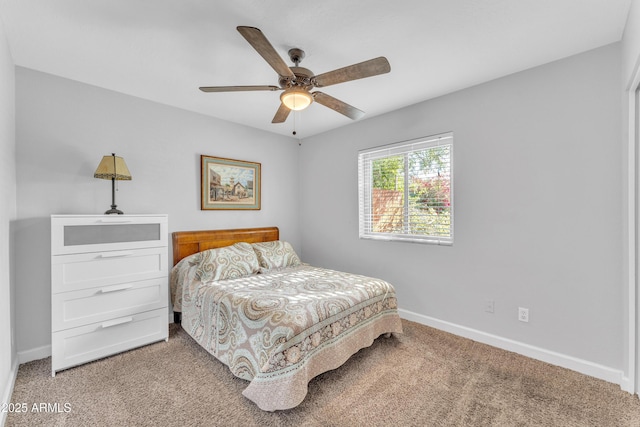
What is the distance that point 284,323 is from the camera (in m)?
1.85

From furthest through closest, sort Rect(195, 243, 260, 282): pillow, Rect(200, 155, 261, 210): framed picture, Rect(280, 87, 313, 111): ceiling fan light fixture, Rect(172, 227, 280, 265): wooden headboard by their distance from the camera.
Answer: Rect(200, 155, 261, 210): framed picture, Rect(172, 227, 280, 265): wooden headboard, Rect(195, 243, 260, 282): pillow, Rect(280, 87, 313, 111): ceiling fan light fixture

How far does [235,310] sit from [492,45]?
2755mm

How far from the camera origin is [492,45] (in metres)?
2.08

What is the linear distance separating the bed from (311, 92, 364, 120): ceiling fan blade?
60.0 inches

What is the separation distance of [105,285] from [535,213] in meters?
3.69

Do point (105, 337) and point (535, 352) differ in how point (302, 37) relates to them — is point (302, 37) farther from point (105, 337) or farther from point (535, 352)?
point (535, 352)

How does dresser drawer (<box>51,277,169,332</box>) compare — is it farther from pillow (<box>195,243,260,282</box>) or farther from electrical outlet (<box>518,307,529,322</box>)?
electrical outlet (<box>518,307,529,322</box>)

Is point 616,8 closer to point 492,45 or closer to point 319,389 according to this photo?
point 492,45

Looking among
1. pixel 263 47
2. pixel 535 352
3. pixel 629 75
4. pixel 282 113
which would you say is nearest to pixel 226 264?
pixel 282 113

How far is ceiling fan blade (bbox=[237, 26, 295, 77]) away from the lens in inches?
56.2

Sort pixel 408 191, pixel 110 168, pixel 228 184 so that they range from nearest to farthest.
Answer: pixel 110 168 → pixel 408 191 → pixel 228 184

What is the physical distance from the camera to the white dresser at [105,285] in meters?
2.20

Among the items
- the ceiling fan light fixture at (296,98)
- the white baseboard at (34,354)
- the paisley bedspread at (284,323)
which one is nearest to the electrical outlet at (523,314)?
the paisley bedspread at (284,323)

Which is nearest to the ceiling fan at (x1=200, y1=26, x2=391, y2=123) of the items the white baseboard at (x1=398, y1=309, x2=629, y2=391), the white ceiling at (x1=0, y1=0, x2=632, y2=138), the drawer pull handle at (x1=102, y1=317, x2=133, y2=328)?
the white ceiling at (x1=0, y1=0, x2=632, y2=138)
